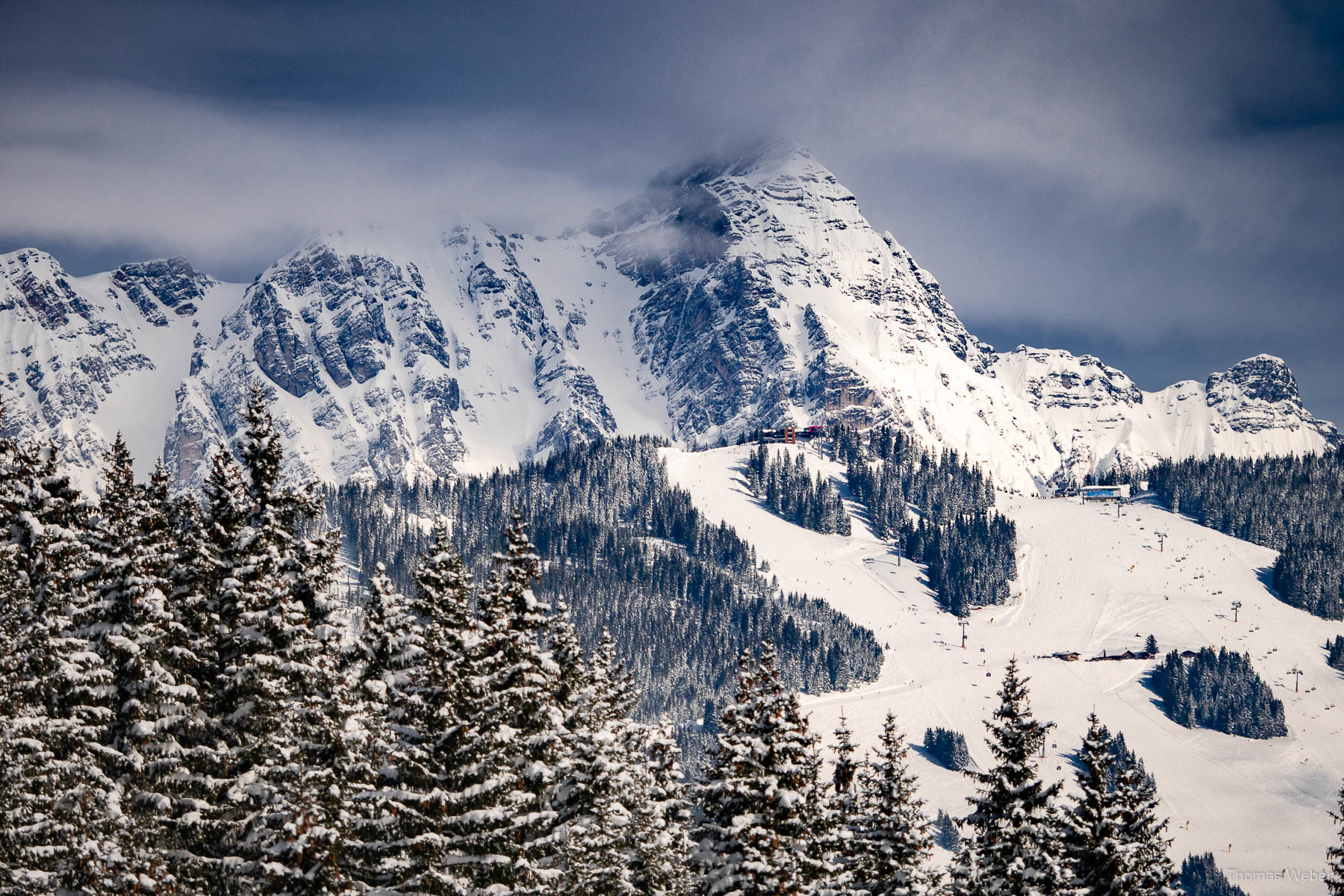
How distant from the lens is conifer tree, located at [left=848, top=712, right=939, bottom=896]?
40.7 m

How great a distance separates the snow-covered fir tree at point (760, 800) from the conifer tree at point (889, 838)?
510cm

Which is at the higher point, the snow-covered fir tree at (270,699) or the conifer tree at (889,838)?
the snow-covered fir tree at (270,699)

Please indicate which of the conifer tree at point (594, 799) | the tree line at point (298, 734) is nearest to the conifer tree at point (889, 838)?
the tree line at point (298, 734)

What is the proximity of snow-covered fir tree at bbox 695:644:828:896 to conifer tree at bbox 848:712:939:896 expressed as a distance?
5.10 m

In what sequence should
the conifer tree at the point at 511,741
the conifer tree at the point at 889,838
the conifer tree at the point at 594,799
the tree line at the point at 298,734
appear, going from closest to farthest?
the tree line at the point at 298,734, the conifer tree at the point at 511,741, the conifer tree at the point at 594,799, the conifer tree at the point at 889,838

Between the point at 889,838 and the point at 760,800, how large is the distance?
896cm

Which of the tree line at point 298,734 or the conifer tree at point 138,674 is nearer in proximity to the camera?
the tree line at point 298,734

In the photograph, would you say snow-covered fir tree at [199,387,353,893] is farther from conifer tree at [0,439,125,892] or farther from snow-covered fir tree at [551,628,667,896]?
snow-covered fir tree at [551,628,667,896]

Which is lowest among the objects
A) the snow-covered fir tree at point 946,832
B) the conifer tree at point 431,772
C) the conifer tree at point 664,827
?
the snow-covered fir tree at point 946,832

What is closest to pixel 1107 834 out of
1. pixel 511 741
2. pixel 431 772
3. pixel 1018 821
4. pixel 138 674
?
pixel 1018 821

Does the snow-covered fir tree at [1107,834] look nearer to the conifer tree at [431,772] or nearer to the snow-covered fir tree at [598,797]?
the snow-covered fir tree at [598,797]

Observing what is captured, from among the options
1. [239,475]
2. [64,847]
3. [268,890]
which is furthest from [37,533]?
[268,890]

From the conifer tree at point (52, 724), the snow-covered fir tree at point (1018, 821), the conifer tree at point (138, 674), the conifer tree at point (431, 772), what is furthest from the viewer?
the snow-covered fir tree at point (1018, 821)

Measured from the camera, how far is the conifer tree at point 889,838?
1603 inches
